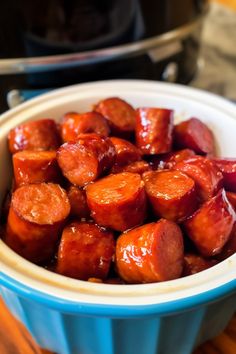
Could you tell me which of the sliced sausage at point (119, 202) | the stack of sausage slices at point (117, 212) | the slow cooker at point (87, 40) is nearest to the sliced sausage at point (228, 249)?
the stack of sausage slices at point (117, 212)

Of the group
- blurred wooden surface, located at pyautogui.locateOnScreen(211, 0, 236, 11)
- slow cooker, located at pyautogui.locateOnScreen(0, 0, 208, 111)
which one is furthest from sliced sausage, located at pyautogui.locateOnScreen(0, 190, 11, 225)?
blurred wooden surface, located at pyautogui.locateOnScreen(211, 0, 236, 11)

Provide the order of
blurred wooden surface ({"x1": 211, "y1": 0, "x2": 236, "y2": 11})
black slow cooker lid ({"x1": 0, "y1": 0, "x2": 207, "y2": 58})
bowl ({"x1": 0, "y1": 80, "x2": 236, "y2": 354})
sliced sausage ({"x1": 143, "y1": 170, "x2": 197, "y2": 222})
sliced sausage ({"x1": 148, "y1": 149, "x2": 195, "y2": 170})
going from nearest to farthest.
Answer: bowl ({"x1": 0, "y1": 80, "x2": 236, "y2": 354}) < sliced sausage ({"x1": 143, "y1": 170, "x2": 197, "y2": 222}) < sliced sausage ({"x1": 148, "y1": 149, "x2": 195, "y2": 170}) < black slow cooker lid ({"x1": 0, "y1": 0, "x2": 207, "y2": 58}) < blurred wooden surface ({"x1": 211, "y1": 0, "x2": 236, "y2": 11})

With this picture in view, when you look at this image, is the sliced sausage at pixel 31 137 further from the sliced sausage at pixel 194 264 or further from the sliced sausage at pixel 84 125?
the sliced sausage at pixel 194 264

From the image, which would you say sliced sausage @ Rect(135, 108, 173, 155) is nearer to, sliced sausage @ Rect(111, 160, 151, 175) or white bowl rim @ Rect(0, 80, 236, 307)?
sliced sausage @ Rect(111, 160, 151, 175)

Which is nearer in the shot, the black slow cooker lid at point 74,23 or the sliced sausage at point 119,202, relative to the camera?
the sliced sausage at point 119,202

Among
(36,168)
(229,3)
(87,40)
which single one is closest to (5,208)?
(36,168)

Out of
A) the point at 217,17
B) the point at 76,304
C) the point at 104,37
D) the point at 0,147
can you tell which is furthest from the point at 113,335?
the point at 217,17
